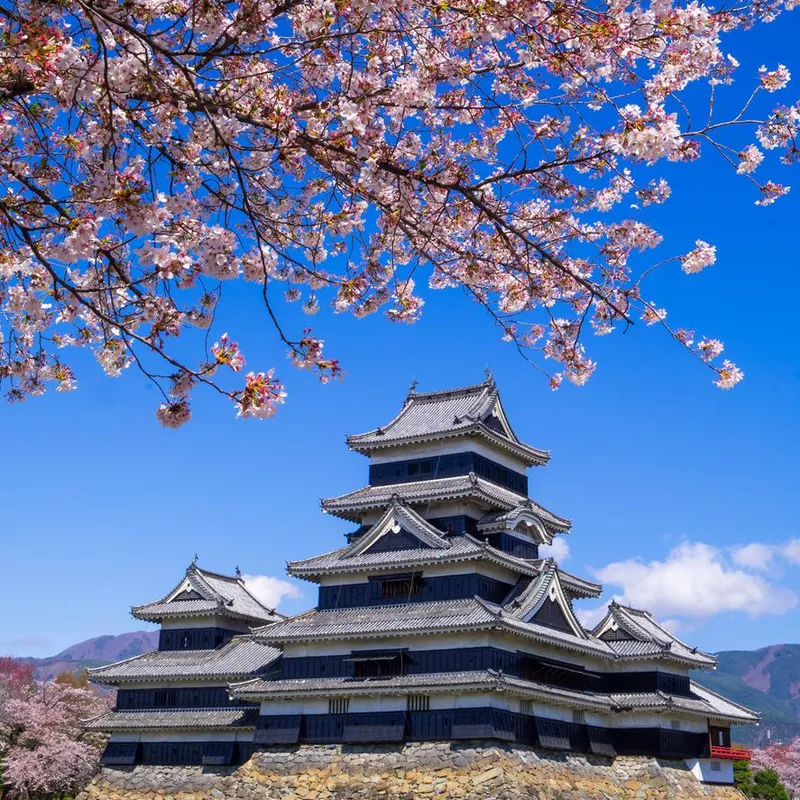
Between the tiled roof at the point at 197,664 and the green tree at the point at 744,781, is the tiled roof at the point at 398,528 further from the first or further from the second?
the green tree at the point at 744,781

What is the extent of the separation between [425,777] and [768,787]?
37682mm

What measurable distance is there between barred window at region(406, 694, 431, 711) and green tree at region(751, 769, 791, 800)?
36044mm

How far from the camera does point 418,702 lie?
32.0 m

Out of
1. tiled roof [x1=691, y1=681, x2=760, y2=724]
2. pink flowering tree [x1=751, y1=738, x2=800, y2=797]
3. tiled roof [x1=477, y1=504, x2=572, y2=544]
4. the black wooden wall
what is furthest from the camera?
pink flowering tree [x1=751, y1=738, x2=800, y2=797]

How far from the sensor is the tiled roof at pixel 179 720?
37688 millimetres

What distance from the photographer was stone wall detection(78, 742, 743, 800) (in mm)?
29672

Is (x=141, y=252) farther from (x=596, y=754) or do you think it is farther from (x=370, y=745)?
(x=596, y=754)

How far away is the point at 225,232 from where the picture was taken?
30.2 ft

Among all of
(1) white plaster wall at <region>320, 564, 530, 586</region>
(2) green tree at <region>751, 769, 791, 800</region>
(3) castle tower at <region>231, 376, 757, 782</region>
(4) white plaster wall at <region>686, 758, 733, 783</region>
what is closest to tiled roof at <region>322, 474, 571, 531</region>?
(3) castle tower at <region>231, 376, 757, 782</region>

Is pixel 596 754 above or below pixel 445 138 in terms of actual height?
below

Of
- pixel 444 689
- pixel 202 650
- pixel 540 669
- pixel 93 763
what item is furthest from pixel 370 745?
pixel 93 763

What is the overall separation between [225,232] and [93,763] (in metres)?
46.9

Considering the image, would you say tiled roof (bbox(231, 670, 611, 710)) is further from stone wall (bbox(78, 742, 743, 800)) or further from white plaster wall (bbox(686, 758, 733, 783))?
white plaster wall (bbox(686, 758, 733, 783))

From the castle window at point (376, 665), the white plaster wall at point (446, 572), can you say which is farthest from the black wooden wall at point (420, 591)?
the castle window at point (376, 665)
